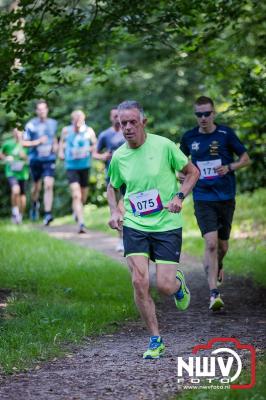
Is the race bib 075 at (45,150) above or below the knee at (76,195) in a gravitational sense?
above

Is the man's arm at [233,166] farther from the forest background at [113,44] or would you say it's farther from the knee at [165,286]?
the knee at [165,286]

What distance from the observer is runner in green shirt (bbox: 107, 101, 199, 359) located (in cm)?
734

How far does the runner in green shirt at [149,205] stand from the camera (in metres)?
7.34

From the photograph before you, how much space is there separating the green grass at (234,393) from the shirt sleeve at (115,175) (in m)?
2.25

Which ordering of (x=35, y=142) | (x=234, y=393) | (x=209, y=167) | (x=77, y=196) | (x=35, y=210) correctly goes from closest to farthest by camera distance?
(x=234, y=393) < (x=209, y=167) < (x=77, y=196) < (x=35, y=142) < (x=35, y=210)

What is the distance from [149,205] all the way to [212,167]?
9.16ft

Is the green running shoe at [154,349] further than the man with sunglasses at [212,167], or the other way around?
the man with sunglasses at [212,167]

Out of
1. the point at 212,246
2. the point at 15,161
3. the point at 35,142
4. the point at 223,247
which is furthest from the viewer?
the point at 15,161

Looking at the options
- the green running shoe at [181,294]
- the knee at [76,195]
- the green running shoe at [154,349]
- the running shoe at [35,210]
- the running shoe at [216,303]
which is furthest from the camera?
the running shoe at [35,210]

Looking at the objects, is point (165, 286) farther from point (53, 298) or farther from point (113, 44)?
point (113, 44)

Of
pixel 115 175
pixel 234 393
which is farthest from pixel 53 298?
pixel 234 393

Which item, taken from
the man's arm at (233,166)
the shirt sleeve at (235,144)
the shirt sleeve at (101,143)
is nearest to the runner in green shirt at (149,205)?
the man's arm at (233,166)

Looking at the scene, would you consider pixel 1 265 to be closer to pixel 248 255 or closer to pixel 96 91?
pixel 248 255

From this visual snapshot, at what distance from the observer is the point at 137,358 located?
24.0 ft
